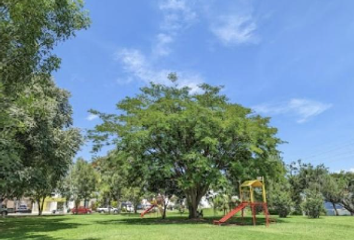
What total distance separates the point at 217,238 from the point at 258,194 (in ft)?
56.9

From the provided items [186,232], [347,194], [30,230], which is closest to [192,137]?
[186,232]

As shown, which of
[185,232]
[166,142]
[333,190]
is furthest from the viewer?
[333,190]

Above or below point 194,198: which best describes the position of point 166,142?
above

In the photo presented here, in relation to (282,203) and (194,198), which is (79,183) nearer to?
(194,198)

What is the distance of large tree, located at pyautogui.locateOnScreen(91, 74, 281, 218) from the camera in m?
21.1

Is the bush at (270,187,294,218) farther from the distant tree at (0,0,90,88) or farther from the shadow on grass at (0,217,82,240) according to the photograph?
the distant tree at (0,0,90,88)

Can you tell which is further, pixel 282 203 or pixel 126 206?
pixel 126 206

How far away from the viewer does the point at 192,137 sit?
23031 millimetres

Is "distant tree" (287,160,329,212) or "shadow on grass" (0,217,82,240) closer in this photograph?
"shadow on grass" (0,217,82,240)

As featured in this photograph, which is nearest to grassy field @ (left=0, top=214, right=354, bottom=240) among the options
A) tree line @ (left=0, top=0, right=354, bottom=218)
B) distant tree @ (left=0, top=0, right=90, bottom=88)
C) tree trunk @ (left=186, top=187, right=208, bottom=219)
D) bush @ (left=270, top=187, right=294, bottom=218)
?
tree line @ (left=0, top=0, right=354, bottom=218)

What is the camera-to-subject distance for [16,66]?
934cm

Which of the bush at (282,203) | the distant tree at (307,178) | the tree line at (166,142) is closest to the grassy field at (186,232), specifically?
the tree line at (166,142)

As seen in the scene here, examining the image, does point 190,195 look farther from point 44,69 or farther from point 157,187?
point 44,69

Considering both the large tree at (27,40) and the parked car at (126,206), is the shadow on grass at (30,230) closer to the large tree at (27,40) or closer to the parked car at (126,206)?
the large tree at (27,40)
